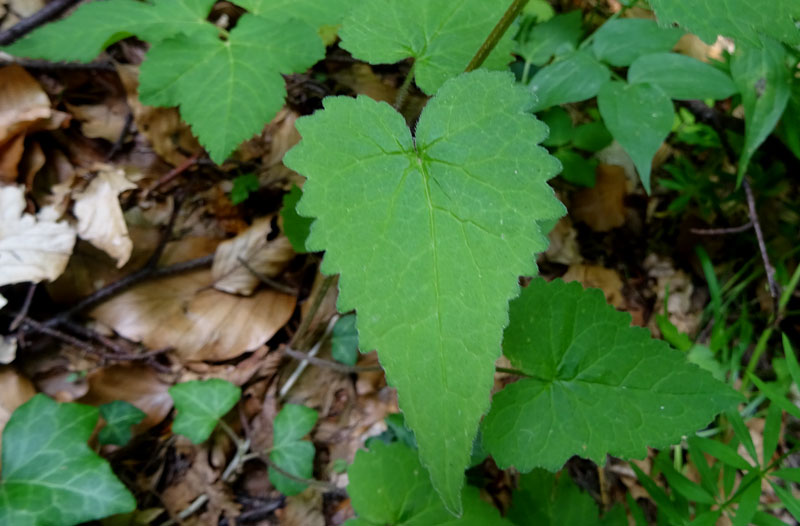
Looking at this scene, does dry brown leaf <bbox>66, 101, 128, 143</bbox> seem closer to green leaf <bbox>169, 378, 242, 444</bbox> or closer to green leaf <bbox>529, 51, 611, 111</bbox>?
green leaf <bbox>169, 378, 242, 444</bbox>

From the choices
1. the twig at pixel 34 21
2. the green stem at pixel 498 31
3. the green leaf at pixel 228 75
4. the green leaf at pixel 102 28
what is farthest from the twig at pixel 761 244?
the twig at pixel 34 21

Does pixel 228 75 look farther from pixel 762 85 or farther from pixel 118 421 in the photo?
pixel 762 85

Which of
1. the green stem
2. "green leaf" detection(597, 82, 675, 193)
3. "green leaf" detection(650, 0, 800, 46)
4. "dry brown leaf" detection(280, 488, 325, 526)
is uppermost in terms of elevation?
"green leaf" detection(650, 0, 800, 46)

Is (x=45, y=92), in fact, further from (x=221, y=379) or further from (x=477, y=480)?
(x=477, y=480)

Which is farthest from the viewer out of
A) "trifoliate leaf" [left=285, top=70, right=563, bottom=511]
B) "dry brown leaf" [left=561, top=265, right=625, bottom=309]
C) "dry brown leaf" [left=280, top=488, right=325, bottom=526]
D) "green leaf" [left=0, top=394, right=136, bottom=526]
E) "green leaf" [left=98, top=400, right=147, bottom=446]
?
"dry brown leaf" [left=561, top=265, right=625, bottom=309]

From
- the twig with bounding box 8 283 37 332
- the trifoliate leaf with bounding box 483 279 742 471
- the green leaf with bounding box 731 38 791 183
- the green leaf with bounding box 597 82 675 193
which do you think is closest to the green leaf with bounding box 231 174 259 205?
the twig with bounding box 8 283 37 332

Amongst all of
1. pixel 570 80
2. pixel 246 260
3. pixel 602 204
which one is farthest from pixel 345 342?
pixel 602 204

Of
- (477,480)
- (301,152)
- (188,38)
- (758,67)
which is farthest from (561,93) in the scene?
(477,480)

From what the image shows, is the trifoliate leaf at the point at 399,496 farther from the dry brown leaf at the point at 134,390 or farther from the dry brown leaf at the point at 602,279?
the dry brown leaf at the point at 602,279
